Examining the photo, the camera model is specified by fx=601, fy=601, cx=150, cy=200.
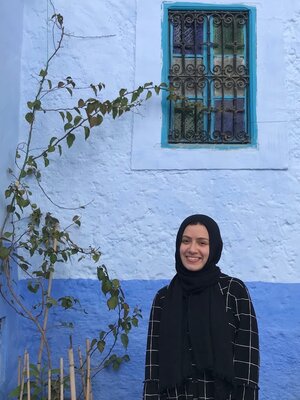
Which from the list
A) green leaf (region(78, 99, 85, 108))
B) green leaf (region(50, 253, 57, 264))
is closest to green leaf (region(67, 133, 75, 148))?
green leaf (region(78, 99, 85, 108))

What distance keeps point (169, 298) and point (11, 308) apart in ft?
5.06

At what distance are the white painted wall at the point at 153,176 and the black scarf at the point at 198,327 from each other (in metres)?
1.24

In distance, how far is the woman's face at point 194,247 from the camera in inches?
106

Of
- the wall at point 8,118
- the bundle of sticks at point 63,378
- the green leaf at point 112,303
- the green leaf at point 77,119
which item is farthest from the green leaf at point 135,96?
the bundle of sticks at point 63,378

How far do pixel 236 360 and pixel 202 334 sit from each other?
183 millimetres

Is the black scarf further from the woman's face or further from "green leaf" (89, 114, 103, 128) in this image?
"green leaf" (89, 114, 103, 128)

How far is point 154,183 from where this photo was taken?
402cm

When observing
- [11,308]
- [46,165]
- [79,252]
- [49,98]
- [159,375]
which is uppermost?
[49,98]

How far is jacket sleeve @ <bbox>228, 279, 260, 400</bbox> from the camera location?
2596mm

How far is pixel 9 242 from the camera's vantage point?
12.8 ft

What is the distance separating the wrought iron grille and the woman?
1.50 m

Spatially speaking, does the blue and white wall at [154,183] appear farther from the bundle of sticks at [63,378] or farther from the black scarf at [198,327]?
the black scarf at [198,327]

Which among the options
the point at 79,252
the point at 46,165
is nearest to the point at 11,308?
the point at 79,252

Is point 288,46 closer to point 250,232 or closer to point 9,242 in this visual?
point 250,232
